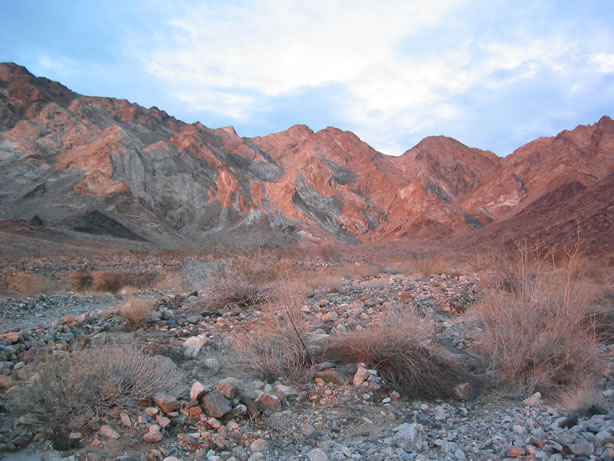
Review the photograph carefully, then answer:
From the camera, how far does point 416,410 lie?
3779mm

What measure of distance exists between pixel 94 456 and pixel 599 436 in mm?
3227

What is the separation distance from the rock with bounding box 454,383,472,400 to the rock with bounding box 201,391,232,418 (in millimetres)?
2079

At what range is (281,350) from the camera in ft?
15.1

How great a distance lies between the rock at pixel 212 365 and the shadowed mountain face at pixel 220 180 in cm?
4439

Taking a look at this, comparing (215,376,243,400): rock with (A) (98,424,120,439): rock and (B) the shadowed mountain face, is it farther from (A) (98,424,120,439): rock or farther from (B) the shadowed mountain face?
(B) the shadowed mountain face

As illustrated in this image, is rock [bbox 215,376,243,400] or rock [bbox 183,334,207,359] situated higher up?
rock [bbox 215,376,243,400]

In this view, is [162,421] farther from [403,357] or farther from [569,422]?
[569,422]

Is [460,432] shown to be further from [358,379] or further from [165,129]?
[165,129]

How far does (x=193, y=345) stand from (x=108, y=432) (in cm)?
229

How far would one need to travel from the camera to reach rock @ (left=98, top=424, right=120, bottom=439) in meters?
3.08

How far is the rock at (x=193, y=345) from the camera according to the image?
5176 millimetres


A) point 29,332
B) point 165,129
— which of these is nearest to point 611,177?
point 29,332

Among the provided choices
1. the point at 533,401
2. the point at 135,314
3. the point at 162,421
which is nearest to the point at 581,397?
the point at 533,401

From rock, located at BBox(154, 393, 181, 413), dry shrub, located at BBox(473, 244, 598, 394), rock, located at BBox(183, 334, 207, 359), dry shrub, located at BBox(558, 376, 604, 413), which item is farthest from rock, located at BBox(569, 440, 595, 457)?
rock, located at BBox(183, 334, 207, 359)
